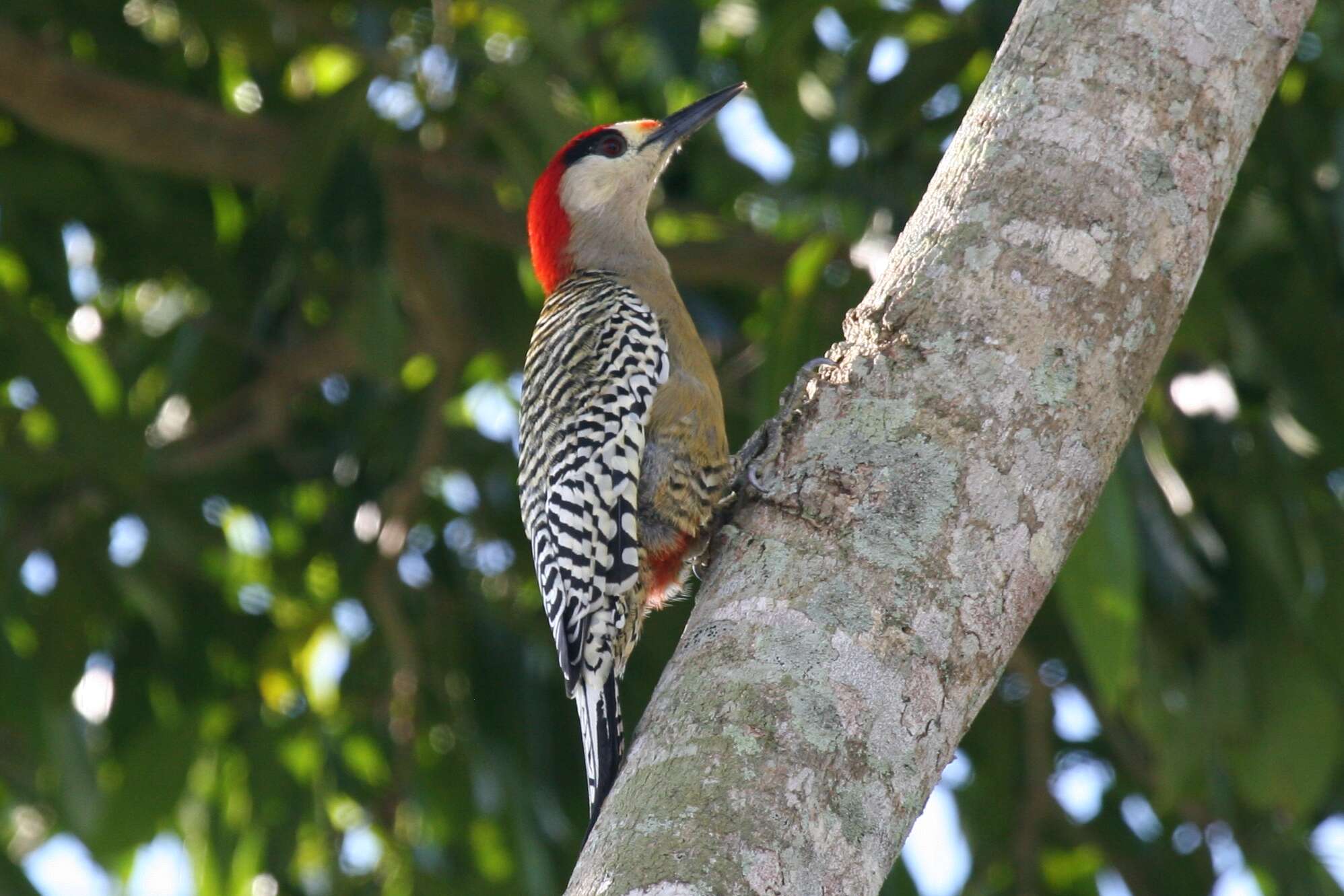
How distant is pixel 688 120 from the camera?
464cm

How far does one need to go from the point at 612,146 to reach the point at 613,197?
0.19m

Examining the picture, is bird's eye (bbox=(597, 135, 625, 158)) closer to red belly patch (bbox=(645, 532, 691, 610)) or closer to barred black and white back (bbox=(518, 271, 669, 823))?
barred black and white back (bbox=(518, 271, 669, 823))

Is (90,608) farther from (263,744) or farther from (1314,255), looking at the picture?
(1314,255)

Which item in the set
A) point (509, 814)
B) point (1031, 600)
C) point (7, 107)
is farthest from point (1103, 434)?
point (7, 107)

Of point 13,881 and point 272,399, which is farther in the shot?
point 272,399

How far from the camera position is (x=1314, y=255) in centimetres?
421

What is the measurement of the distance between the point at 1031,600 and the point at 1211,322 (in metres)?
2.25

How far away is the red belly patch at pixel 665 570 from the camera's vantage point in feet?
12.0

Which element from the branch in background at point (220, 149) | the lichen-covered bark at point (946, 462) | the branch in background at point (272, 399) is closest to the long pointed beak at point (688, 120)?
the branch in background at point (220, 149)

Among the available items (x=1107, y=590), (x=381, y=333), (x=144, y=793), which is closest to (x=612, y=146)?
(x=381, y=333)

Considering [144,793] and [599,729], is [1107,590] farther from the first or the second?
[144,793]

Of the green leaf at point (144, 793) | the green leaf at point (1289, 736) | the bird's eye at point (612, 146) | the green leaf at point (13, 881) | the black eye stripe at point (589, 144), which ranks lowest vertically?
the green leaf at point (1289, 736)

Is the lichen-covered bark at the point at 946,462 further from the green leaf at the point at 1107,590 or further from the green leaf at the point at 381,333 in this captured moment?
the green leaf at the point at 381,333

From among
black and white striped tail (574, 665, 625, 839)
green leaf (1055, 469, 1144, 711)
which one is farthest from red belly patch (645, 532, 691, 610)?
green leaf (1055, 469, 1144, 711)
